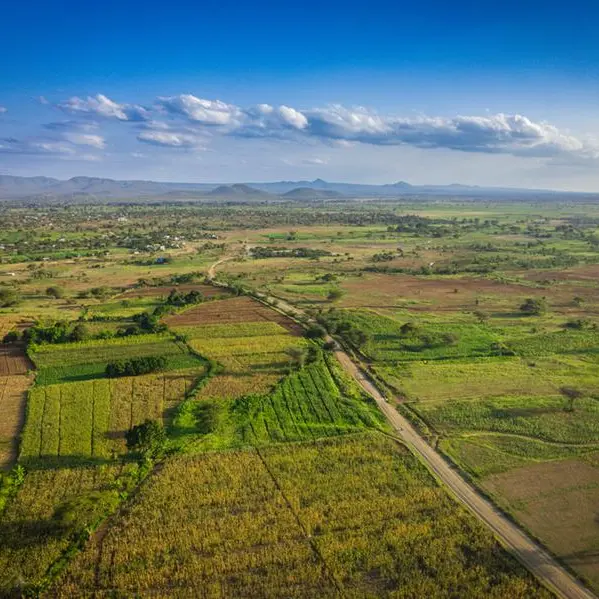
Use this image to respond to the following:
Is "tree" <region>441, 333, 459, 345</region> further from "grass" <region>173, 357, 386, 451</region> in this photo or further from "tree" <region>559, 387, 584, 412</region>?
"grass" <region>173, 357, 386, 451</region>

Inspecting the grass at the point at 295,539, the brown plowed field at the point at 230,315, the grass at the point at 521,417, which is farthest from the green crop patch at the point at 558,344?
the grass at the point at 295,539

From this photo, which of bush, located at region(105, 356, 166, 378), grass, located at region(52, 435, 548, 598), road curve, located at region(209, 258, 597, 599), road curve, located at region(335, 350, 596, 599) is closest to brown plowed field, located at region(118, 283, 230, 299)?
bush, located at region(105, 356, 166, 378)

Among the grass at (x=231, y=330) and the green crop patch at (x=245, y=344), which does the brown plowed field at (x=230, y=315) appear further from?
the green crop patch at (x=245, y=344)

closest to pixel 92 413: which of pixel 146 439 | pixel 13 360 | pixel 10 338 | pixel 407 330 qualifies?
pixel 146 439

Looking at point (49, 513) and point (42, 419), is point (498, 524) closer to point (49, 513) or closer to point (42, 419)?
point (49, 513)

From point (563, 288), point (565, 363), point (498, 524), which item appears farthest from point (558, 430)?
point (563, 288)

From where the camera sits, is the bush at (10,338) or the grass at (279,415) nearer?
the grass at (279,415)
